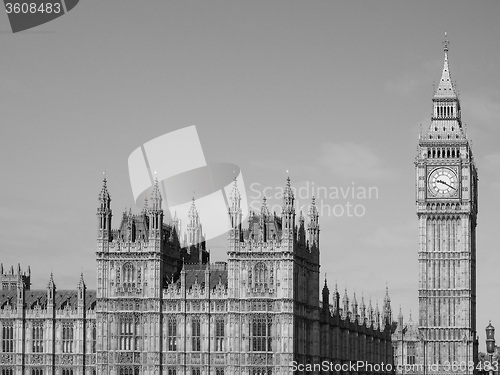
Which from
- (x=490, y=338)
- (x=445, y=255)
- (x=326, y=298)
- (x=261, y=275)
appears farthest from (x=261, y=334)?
(x=490, y=338)

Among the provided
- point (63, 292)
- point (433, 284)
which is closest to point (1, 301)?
point (63, 292)

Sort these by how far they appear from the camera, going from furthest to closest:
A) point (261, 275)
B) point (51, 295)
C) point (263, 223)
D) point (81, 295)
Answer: point (51, 295) < point (81, 295) < point (263, 223) < point (261, 275)

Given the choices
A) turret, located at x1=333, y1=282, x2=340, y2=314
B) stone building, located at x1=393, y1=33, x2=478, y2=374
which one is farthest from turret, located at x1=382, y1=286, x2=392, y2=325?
turret, located at x1=333, y1=282, x2=340, y2=314

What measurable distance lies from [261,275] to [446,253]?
62331 mm

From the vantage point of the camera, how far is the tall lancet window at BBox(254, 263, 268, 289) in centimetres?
12962

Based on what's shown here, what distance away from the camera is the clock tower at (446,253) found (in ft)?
606

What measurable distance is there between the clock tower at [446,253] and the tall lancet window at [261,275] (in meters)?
60.1

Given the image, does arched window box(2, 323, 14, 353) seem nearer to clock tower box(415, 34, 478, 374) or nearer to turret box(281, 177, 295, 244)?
turret box(281, 177, 295, 244)

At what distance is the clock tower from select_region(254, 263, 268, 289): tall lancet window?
2368 inches

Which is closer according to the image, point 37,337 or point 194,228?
point 37,337

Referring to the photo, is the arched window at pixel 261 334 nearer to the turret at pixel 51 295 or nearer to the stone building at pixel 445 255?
the turret at pixel 51 295

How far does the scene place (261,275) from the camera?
12975 centimetres

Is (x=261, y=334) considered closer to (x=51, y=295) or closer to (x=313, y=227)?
(x=313, y=227)

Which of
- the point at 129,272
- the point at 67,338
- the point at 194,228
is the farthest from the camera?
the point at 194,228
